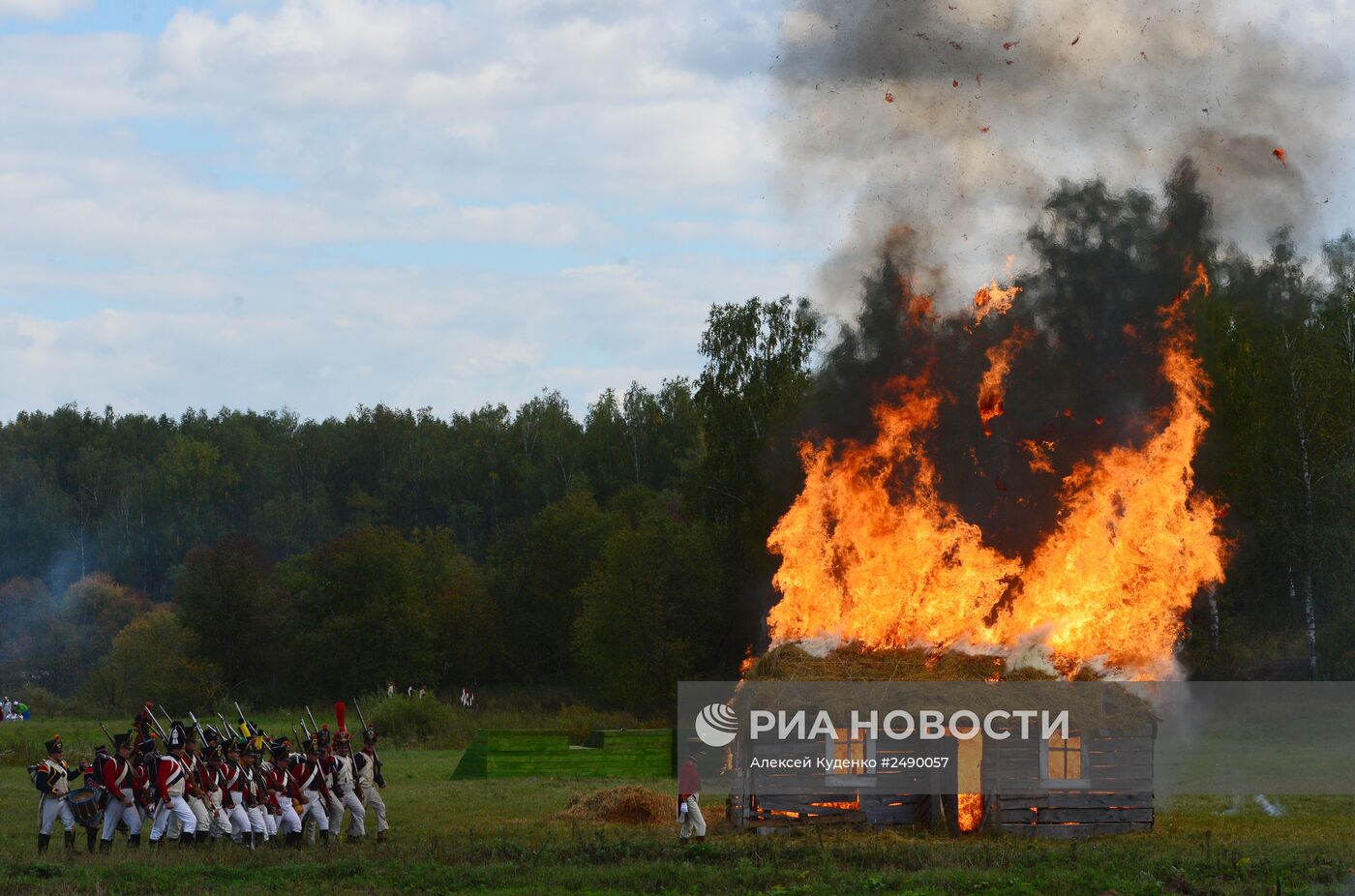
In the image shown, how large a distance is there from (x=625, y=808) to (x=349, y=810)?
15.5ft

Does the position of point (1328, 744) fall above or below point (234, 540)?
below

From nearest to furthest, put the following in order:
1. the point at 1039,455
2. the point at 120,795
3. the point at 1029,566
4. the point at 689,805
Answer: the point at 689,805, the point at 120,795, the point at 1029,566, the point at 1039,455

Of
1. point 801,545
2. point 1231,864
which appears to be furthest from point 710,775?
point 1231,864

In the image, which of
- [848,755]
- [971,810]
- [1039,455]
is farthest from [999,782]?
[1039,455]

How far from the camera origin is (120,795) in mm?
22469

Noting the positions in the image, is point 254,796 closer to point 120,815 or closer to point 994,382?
point 120,815

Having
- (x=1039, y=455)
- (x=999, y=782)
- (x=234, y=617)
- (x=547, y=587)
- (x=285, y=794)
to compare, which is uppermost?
(x=1039, y=455)

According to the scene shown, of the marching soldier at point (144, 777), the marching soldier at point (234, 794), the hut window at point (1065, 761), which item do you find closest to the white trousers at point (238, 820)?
the marching soldier at point (234, 794)

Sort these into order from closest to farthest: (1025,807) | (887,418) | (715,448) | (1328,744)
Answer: (1025,807), (887,418), (1328,744), (715,448)

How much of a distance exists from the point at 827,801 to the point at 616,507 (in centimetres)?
5596

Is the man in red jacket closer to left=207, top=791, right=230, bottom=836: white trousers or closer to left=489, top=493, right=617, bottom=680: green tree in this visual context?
left=207, top=791, right=230, bottom=836: white trousers

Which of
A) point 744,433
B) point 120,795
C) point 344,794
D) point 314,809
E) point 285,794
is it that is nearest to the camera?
point 120,795

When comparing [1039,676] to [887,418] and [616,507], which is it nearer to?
[887,418]

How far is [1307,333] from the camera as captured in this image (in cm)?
4725
